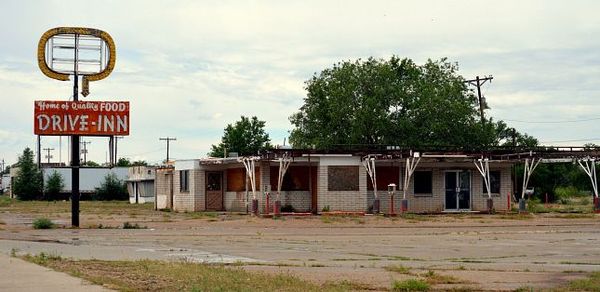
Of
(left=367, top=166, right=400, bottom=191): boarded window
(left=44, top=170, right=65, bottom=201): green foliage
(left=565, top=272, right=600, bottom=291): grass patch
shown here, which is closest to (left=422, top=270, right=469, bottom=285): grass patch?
(left=565, top=272, right=600, bottom=291): grass patch

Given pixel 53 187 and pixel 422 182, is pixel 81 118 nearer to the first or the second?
pixel 422 182

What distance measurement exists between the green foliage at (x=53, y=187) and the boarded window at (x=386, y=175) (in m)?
61.8

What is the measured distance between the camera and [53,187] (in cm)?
9906

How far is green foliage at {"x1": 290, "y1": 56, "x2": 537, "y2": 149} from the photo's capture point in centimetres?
6412

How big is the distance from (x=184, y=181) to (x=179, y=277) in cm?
3887

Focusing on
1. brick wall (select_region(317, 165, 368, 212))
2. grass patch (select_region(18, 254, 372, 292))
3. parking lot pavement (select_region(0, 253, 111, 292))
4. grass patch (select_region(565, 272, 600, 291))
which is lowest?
grass patch (select_region(565, 272, 600, 291))

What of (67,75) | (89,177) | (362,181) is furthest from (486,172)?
(89,177)

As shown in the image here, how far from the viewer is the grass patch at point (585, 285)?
14070mm

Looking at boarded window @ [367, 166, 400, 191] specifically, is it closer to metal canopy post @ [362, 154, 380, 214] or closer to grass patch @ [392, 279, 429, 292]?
metal canopy post @ [362, 154, 380, 214]

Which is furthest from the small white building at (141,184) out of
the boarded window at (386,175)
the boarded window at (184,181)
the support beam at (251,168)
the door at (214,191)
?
the boarded window at (386,175)

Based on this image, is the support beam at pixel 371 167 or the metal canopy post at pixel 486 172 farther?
the metal canopy post at pixel 486 172

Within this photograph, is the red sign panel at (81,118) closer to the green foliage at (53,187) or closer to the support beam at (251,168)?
the support beam at (251,168)

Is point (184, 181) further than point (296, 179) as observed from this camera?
Yes

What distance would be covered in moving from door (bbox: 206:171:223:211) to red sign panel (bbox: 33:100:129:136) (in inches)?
642
